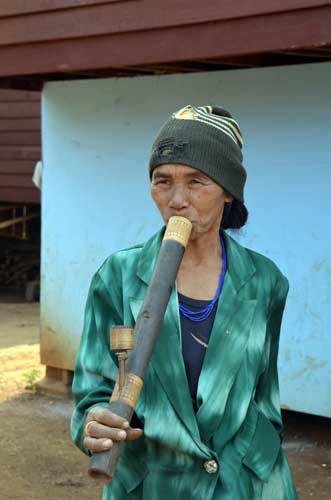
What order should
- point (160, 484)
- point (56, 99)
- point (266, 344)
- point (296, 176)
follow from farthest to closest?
point (56, 99) < point (296, 176) < point (266, 344) < point (160, 484)

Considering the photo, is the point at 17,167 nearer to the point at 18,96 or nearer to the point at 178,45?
the point at 18,96

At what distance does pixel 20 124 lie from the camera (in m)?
11.8

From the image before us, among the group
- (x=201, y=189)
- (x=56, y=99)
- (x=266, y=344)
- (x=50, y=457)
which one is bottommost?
(x=50, y=457)

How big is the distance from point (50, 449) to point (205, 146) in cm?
410

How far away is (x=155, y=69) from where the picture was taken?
6.36m

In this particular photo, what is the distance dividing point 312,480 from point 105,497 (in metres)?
3.21

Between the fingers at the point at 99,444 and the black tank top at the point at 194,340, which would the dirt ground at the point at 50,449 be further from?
the fingers at the point at 99,444

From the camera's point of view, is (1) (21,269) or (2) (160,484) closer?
(2) (160,484)

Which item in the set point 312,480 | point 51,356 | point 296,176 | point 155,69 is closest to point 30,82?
point 155,69

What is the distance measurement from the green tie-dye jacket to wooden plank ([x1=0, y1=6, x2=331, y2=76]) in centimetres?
278

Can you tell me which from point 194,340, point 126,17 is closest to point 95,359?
point 194,340

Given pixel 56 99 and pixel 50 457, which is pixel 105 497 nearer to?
pixel 50 457

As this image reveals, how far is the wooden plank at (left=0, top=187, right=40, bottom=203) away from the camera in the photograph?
38.4 feet

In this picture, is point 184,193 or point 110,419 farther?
point 184,193
